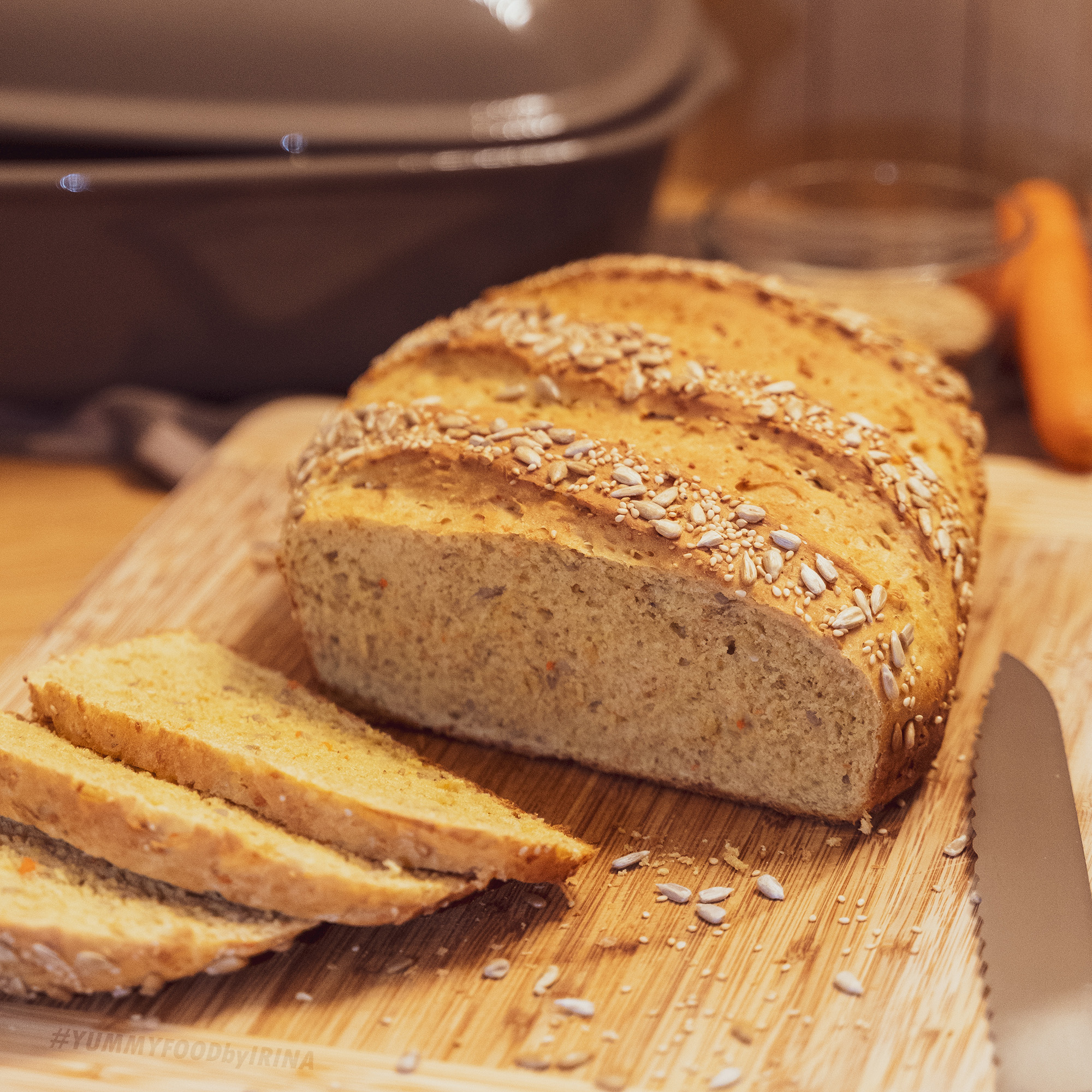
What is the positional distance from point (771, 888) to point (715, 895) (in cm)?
10

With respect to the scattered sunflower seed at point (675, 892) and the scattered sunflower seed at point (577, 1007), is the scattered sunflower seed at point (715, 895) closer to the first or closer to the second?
the scattered sunflower seed at point (675, 892)

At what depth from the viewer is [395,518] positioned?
2451 millimetres

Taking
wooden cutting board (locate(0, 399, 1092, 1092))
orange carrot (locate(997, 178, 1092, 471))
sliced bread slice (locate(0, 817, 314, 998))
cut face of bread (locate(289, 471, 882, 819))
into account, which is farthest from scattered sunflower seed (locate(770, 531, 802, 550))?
orange carrot (locate(997, 178, 1092, 471))

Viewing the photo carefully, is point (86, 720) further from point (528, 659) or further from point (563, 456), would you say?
point (563, 456)

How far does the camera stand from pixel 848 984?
2.02m

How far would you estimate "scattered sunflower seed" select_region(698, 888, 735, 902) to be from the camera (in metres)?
2.20

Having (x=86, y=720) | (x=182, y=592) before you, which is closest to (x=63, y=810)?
(x=86, y=720)

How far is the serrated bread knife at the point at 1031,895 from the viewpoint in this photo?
1869 millimetres

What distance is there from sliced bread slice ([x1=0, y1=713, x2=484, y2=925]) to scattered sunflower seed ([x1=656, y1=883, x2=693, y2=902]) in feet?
1.13

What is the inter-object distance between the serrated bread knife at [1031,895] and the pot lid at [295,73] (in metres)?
1.85

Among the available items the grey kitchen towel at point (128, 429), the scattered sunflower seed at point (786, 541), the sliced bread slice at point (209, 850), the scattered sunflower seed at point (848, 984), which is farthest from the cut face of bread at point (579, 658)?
the grey kitchen towel at point (128, 429)

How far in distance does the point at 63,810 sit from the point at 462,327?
1343 millimetres

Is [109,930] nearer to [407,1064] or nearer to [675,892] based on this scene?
[407,1064]

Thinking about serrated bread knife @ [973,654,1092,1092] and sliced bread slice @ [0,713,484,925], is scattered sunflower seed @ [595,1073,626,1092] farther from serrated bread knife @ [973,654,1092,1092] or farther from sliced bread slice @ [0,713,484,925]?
serrated bread knife @ [973,654,1092,1092]
